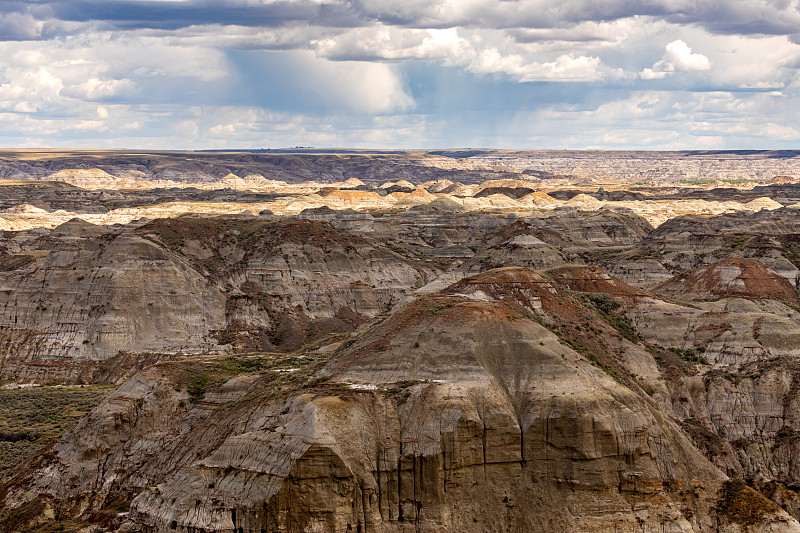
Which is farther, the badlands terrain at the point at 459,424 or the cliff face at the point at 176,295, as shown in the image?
the cliff face at the point at 176,295

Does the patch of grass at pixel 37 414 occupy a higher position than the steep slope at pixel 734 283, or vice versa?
the steep slope at pixel 734 283

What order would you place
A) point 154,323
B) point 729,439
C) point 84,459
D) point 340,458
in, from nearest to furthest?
point 340,458 → point 84,459 → point 729,439 → point 154,323

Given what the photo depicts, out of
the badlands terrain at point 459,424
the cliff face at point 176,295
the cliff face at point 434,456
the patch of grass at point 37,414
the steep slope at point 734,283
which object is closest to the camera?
the cliff face at point 434,456

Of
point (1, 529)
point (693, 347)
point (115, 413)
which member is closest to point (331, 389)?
point (115, 413)

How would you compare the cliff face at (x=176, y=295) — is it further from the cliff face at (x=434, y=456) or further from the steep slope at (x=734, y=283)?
the cliff face at (x=434, y=456)

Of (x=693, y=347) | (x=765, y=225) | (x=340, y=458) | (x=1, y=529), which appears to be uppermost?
(x=765, y=225)

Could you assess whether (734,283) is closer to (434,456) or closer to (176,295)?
(176,295)

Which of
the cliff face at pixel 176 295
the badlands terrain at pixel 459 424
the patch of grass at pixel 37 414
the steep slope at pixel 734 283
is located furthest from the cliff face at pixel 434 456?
the cliff face at pixel 176 295

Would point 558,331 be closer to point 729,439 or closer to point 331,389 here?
point 729,439

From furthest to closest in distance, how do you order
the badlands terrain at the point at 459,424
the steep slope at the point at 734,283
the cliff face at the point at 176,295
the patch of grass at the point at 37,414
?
the cliff face at the point at 176,295 < the steep slope at the point at 734,283 < the patch of grass at the point at 37,414 < the badlands terrain at the point at 459,424
